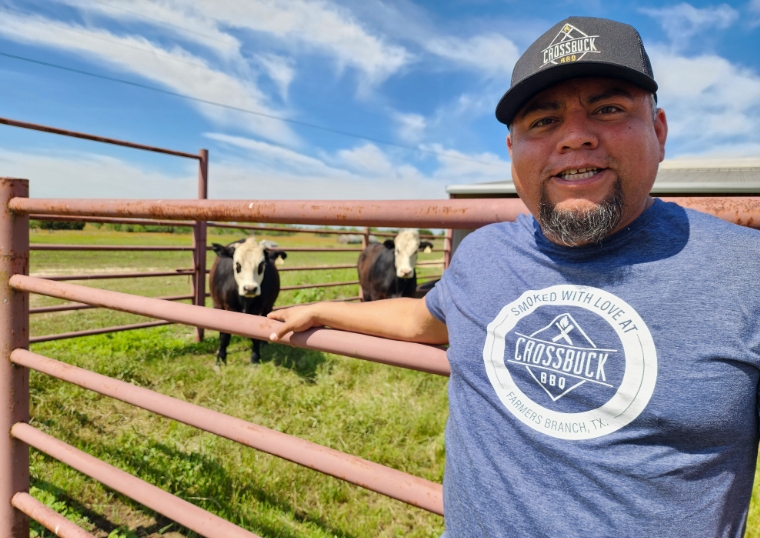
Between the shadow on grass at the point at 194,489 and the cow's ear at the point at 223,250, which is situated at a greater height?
the cow's ear at the point at 223,250

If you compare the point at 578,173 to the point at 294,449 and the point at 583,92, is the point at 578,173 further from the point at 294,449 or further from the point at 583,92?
the point at 294,449

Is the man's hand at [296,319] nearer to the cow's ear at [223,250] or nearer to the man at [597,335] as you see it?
the man at [597,335]

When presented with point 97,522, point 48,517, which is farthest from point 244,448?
point 48,517

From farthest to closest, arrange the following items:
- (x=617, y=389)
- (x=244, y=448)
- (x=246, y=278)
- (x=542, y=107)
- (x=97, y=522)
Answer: (x=246, y=278) < (x=244, y=448) < (x=97, y=522) < (x=542, y=107) < (x=617, y=389)

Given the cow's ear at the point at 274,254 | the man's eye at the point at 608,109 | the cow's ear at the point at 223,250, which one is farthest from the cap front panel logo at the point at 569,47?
the cow's ear at the point at 223,250

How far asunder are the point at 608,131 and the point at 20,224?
2.07 meters

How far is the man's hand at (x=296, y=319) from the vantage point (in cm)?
129

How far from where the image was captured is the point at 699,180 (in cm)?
921

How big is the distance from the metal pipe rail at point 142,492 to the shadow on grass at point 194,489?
0.86 m

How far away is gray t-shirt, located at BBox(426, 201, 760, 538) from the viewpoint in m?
0.79

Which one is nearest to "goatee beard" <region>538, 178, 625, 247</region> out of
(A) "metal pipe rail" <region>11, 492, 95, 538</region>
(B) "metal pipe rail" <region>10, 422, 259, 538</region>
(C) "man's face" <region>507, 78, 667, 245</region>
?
(C) "man's face" <region>507, 78, 667, 245</region>

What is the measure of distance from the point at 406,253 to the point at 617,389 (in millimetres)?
6723

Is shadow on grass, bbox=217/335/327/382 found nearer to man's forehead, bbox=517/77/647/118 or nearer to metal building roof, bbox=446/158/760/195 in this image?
man's forehead, bbox=517/77/647/118

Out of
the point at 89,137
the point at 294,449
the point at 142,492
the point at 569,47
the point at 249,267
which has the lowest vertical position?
the point at 142,492
